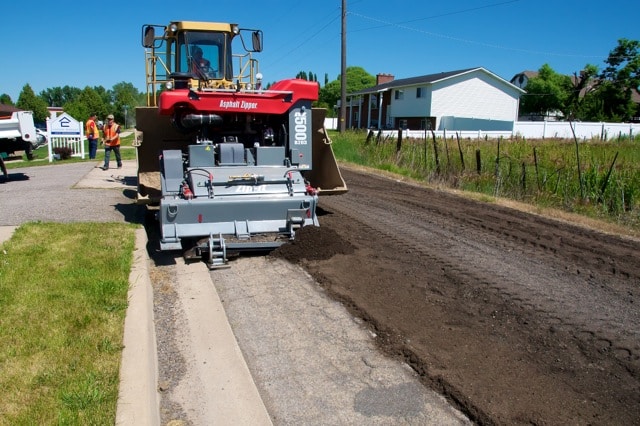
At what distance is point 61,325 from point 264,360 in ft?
5.58

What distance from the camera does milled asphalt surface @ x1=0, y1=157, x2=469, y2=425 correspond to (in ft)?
12.0

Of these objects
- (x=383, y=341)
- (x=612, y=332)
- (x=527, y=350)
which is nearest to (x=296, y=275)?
(x=383, y=341)

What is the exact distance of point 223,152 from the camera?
7.66 metres

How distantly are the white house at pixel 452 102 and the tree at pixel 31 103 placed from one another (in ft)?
165

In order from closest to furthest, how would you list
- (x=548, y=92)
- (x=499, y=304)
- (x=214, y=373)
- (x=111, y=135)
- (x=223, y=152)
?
(x=214, y=373) < (x=499, y=304) < (x=223, y=152) < (x=111, y=135) < (x=548, y=92)

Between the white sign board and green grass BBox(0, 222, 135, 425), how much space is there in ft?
48.4

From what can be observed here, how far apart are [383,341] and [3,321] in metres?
3.17

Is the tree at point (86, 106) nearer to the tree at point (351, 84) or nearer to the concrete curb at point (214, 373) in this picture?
the tree at point (351, 84)

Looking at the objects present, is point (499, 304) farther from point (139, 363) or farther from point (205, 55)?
point (205, 55)

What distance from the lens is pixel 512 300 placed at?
5.53 metres

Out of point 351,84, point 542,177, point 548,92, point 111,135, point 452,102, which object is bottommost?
point 542,177

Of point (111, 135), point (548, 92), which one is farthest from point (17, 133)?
point (548, 92)

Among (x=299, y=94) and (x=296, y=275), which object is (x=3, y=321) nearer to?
(x=296, y=275)

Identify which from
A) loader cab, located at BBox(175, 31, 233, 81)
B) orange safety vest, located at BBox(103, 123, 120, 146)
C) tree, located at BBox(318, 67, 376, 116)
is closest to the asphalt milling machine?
loader cab, located at BBox(175, 31, 233, 81)
